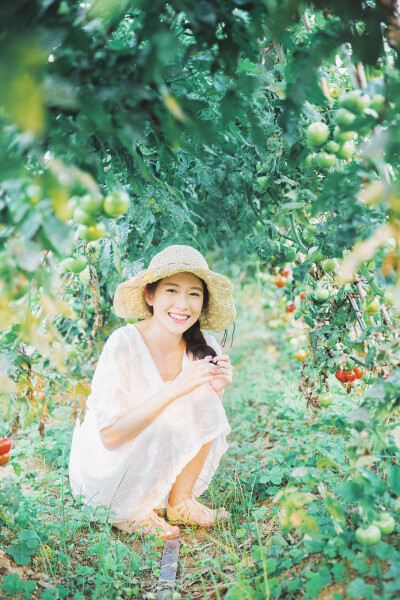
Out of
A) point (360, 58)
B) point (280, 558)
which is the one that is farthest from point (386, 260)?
point (280, 558)

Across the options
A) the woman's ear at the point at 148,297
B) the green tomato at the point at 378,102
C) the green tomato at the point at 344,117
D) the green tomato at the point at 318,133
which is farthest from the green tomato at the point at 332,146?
the woman's ear at the point at 148,297

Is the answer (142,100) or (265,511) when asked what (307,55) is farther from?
(265,511)

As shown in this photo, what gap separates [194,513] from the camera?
2.09 meters

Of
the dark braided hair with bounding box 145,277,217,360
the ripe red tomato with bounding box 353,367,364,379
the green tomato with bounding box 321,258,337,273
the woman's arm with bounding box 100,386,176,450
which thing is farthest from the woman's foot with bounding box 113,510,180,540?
the green tomato with bounding box 321,258,337,273

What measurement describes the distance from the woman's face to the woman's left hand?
0.20 meters

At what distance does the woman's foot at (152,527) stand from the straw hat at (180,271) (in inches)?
34.3

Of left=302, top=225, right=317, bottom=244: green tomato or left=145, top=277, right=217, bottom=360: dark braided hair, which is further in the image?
left=145, top=277, right=217, bottom=360: dark braided hair

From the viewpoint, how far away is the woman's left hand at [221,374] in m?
2.09

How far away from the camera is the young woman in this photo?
6.57ft

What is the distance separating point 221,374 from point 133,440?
0.44m

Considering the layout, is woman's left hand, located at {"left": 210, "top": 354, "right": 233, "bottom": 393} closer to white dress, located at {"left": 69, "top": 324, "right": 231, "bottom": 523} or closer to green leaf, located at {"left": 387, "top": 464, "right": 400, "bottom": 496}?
white dress, located at {"left": 69, "top": 324, "right": 231, "bottom": 523}

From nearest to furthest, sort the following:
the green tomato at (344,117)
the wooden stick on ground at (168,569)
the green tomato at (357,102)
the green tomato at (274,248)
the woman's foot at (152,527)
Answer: the green tomato at (357,102) < the green tomato at (344,117) < the wooden stick on ground at (168,569) < the woman's foot at (152,527) < the green tomato at (274,248)

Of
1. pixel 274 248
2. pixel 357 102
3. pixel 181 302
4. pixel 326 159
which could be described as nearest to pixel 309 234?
pixel 274 248

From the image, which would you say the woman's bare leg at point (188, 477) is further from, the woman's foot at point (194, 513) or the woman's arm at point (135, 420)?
the woman's arm at point (135, 420)
